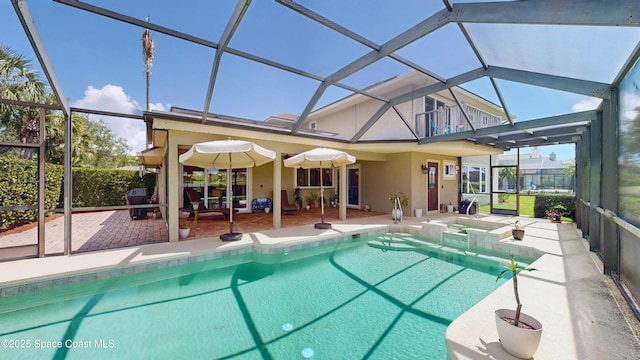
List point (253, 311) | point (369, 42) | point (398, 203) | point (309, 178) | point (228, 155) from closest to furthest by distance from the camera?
point (253, 311)
point (369, 42)
point (228, 155)
point (398, 203)
point (309, 178)

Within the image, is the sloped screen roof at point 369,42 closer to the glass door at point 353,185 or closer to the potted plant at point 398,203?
the potted plant at point 398,203

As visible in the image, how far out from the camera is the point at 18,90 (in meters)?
9.95

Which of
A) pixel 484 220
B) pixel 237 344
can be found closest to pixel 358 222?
pixel 484 220

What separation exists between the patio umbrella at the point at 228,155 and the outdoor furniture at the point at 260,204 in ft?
15.7

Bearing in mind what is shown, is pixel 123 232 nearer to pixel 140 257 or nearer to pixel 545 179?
pixel 140 257

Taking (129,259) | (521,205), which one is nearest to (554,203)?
(521,205)

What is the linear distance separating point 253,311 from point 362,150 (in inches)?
336

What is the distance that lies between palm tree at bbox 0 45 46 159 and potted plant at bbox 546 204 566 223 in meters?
21.6

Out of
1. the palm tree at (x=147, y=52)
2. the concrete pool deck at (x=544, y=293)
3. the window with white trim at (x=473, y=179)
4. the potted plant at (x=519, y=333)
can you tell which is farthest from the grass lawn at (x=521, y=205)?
the palm tree at (x=147, y=52)

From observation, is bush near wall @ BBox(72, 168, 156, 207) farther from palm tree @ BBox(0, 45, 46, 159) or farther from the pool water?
the pool water

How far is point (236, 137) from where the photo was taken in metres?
7.98

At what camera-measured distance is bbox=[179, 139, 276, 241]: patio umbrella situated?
6.34 meters

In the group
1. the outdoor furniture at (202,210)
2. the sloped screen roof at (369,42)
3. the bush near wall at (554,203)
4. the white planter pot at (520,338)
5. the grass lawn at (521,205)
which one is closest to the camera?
the white planter pot at (520,338)

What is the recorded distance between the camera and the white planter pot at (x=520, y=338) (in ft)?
→ 7.82
